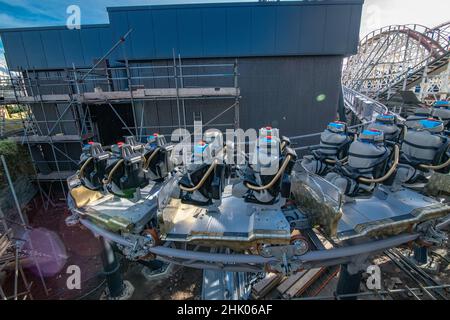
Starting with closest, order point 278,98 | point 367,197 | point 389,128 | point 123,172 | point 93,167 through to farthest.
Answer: point 367,197
point 123,172
point 93,167
point 389,128
point 278,98

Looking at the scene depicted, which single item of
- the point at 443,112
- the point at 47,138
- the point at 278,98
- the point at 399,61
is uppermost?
the point at 399,61

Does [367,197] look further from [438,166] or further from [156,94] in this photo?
[156,94]

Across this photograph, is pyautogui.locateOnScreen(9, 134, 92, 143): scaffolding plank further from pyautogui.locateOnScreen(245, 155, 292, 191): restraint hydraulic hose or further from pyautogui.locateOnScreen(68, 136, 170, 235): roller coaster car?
pyautogui.locateOnScreen(245, 155, 292, 191): restraint hydraulic hose

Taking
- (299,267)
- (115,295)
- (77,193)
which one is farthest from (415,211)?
(115,295)

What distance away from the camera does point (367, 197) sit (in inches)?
142

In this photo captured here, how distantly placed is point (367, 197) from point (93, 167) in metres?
4.86

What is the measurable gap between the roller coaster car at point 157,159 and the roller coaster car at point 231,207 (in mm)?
1184

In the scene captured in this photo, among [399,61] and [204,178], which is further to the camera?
[399,61]

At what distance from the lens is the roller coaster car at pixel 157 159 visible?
4473 millimetres

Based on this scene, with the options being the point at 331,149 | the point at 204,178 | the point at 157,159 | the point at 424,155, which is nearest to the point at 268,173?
the point at 204,178

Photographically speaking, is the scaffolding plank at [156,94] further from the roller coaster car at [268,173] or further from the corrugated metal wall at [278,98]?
the roller coaster car at [268,173]

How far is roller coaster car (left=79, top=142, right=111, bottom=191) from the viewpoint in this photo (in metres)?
4.05

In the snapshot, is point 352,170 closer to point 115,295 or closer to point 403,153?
point 403,153
